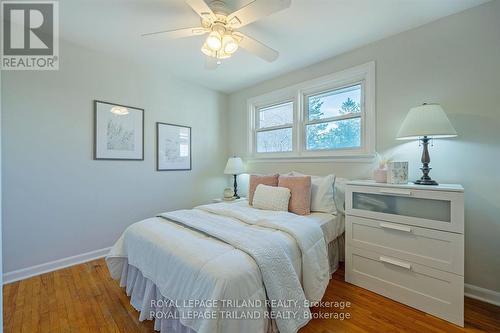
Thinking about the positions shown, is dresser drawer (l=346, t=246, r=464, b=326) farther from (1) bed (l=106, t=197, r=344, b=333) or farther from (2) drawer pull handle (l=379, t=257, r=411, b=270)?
(1) bed (l=106, t=197, r=344, b=333)

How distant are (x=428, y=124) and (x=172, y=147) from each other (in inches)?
119

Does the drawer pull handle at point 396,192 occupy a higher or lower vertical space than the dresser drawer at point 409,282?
higher

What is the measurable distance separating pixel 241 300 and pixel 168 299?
1.75 ft

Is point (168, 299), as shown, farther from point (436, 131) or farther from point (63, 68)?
point (63, 68)

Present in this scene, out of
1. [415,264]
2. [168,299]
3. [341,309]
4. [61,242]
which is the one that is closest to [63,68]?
[61,242]

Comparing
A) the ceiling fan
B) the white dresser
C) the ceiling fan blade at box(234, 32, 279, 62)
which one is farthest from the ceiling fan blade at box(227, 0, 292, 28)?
the white dresser

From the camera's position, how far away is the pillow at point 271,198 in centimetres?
251

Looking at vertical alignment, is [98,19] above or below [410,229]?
above

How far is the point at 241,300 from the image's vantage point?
50.8 inches

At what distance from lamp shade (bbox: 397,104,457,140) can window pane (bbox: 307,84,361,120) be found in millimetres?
844

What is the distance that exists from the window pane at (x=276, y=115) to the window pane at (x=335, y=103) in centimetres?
34

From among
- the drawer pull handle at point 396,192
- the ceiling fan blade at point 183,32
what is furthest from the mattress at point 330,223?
the ceiling fan blade at point 183,32

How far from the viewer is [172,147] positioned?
11.3ft

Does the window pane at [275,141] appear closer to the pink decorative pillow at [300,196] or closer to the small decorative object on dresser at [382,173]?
the pink decorative pillow at [300,196]
